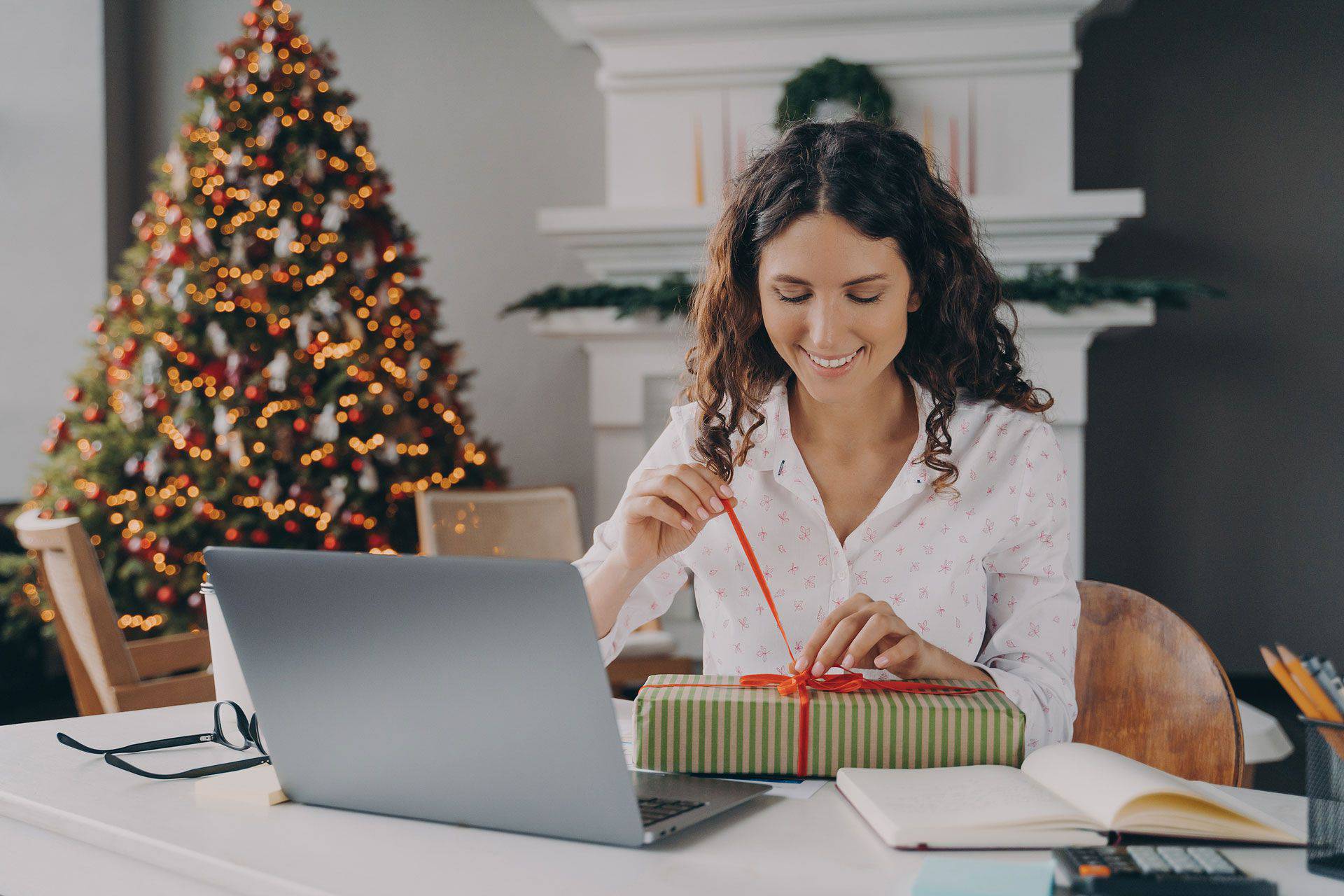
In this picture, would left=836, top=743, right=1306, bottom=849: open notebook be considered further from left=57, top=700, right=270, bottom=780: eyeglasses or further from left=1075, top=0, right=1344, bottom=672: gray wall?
left=1075, top=0, right=1344, bottom=672: gray wall

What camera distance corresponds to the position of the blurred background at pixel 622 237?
10.2ft

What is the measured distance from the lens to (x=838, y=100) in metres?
3.41

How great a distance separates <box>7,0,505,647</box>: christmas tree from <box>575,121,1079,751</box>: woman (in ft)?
6.11

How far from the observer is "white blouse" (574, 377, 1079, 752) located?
1238 millimetres

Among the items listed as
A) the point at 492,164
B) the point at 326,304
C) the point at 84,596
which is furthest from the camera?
the point at 492,164

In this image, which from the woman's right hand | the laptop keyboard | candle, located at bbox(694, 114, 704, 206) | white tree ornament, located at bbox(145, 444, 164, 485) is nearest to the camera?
the laptop keyboard

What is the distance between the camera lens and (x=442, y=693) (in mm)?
750

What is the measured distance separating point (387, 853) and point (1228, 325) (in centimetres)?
372

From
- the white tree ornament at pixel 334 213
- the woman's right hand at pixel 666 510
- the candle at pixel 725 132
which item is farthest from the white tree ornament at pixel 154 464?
the woman's right hand at pixel 666 510

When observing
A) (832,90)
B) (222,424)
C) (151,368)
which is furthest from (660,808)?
(832,90)

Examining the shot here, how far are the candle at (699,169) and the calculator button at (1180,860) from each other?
3076mm

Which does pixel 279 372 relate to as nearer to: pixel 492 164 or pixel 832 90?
pixel 492 164

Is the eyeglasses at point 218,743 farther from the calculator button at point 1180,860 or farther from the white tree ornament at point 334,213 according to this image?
the white tree ornament at point 334,213

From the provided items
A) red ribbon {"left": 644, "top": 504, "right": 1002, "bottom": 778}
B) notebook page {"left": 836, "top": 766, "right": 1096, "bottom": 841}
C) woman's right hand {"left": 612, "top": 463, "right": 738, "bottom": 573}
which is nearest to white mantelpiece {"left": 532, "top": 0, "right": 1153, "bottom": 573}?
woman's right hand {"left": 612, "top": 463, "right": 738, "bottom": 573}
